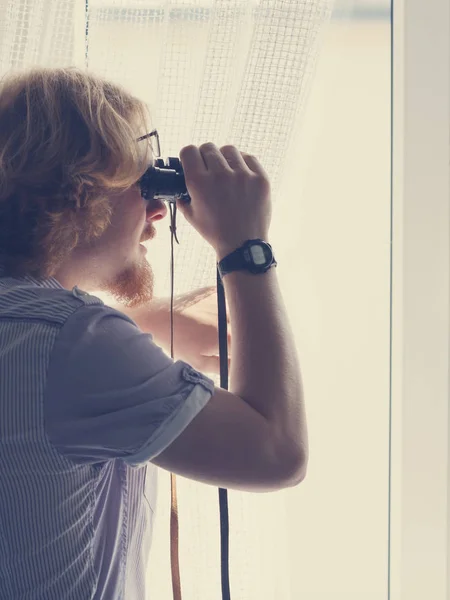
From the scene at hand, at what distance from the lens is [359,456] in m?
1.00

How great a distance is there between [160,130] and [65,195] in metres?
0.26

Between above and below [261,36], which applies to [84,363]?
below

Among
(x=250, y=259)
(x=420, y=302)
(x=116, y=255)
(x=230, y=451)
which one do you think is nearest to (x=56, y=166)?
(x=116, y=255)

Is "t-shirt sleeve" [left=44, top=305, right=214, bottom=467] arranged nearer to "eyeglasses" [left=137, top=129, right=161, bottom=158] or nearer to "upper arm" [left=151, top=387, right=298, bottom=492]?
"upper arm" [left=151, top=387, right=298, bottom=492]

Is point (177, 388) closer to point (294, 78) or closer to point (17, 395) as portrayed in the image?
point (17, 395)

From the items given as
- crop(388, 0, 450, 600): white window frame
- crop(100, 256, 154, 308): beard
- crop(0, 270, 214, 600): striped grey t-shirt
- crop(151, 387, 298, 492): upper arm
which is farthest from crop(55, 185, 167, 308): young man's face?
crop(388, 0, 450, 600): white window frame

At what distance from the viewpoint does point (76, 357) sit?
0.55m

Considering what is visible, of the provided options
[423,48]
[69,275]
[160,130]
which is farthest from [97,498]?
[423,48]

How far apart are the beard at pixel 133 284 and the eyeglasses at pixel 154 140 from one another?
130 millimetres

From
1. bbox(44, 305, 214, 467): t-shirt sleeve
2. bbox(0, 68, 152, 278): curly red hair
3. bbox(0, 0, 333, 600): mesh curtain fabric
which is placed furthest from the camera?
bbox(0, 0, 333, 600): mesh curtain fabric

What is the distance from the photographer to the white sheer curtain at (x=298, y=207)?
87 centimetres

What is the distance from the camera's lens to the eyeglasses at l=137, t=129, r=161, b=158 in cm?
74

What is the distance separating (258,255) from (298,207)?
11.3 inches

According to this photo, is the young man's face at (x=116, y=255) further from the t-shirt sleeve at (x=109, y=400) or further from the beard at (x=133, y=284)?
the t-shirt sleeve at (x=109, y=400)
